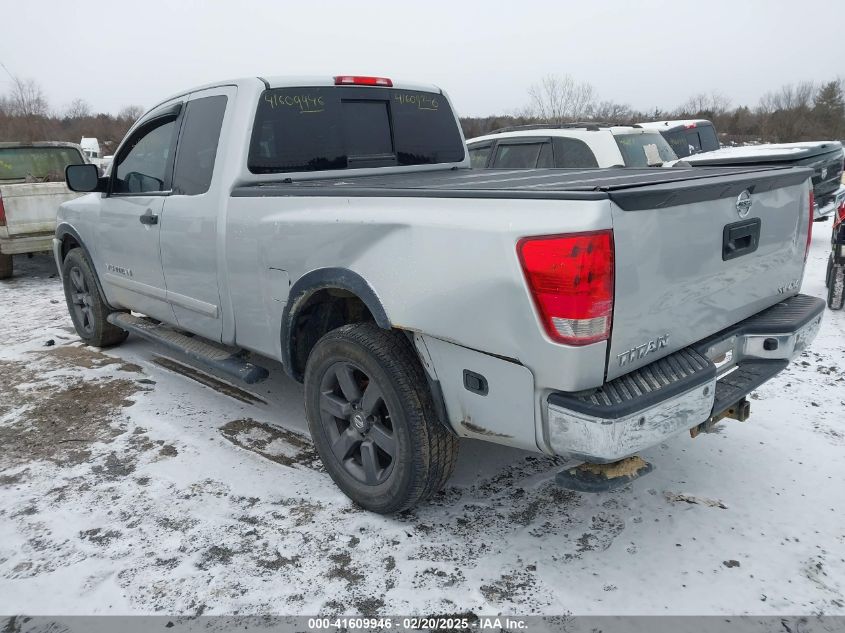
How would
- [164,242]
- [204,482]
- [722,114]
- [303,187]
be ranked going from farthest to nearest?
1. [722,114]
2. [164,242]
3. [204,482]
4. [303,187]

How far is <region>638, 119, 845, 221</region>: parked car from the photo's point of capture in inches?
315

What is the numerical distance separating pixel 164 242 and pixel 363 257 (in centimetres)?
196

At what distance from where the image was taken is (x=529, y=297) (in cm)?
209

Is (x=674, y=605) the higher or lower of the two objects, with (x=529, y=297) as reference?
lower

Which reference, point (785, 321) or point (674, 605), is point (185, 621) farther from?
point (785, 321)

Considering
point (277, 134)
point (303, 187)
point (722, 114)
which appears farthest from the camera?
point (722, 114)

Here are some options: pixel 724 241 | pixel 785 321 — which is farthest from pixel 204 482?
pixel 785 321

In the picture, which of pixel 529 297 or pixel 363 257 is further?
pixel 363 257

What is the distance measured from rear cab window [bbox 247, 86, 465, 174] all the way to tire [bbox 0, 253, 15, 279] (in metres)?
7.07

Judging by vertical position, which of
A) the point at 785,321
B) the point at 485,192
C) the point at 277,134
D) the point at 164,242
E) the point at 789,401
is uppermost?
the point at 277,134

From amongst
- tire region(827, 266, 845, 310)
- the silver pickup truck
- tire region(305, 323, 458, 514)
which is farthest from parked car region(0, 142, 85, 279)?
tire region(827, 266, 845, 310)

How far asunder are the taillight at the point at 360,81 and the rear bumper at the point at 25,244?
20.7 feet

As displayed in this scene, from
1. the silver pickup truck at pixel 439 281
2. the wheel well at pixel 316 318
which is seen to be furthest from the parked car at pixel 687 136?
the wheel well at pixel 316 318

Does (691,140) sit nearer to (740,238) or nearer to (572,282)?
(740,238)
